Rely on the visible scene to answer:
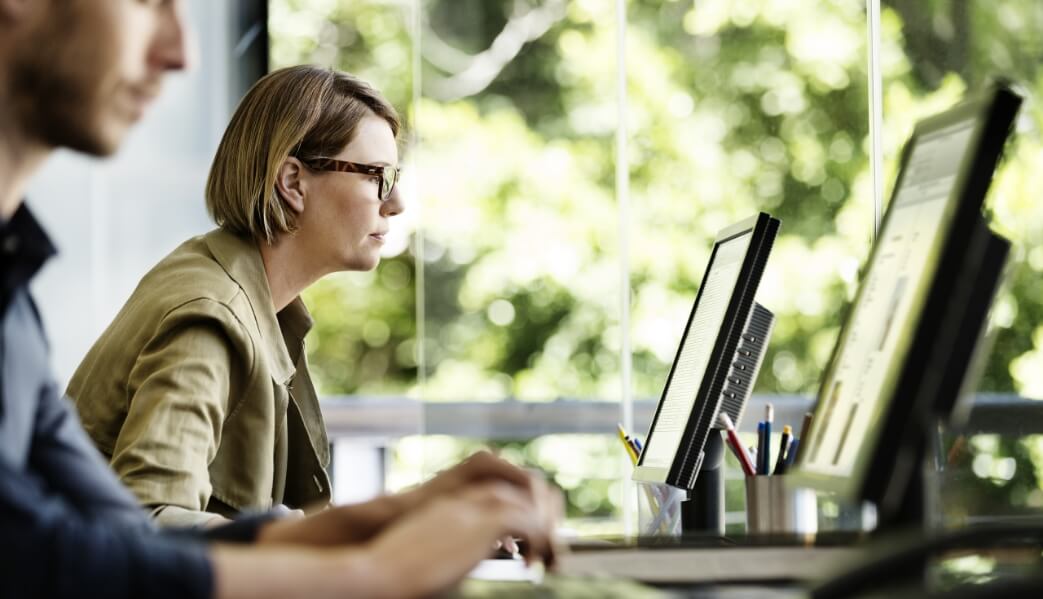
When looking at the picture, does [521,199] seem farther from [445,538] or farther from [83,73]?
→ [445,538]

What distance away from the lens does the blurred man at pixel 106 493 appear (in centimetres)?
65

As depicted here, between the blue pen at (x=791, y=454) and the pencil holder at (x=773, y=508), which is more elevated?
the blue pen at (x=791, y=454)

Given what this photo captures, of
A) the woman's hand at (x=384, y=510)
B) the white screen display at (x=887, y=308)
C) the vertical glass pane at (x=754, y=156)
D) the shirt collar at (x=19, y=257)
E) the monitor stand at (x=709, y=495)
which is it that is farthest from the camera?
the vertical glass pane at (x=754, y=156)

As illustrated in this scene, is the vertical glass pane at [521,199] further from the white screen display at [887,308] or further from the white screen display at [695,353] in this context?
the white screen display at [887,308]

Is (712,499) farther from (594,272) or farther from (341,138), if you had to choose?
(594,272)

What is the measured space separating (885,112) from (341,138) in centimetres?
151

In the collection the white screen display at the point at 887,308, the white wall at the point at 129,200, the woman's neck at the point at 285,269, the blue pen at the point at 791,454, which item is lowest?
the blue pen at the point at 791,454

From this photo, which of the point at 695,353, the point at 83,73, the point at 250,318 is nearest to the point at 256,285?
the point at 250,318

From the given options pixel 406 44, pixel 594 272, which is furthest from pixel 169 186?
pixel 406 44

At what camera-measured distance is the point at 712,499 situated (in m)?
1.51

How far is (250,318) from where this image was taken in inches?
65.0

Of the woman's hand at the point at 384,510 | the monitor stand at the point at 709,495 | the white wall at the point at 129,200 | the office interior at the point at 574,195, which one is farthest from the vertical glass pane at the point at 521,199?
the woman's hand at the point at 384,510

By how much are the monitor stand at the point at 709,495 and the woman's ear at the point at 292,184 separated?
2.60 ft

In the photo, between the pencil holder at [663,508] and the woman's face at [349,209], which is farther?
the woman's face at [349,209]
